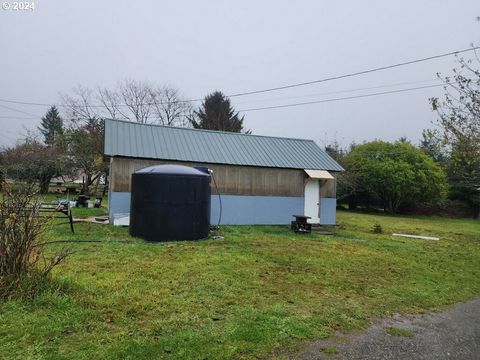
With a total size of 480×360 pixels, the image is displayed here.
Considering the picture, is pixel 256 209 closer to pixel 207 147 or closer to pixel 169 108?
pixel 207 147

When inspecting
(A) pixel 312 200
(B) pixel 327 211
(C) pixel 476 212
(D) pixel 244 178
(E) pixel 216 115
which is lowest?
(C) pixel 476 212

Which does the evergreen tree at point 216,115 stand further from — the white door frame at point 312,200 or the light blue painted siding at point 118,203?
the light blue painted siding at point 118,203

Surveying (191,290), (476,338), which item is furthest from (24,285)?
(476,338)

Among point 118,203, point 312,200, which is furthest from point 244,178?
point 118,203

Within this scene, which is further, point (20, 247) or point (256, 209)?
point (256, 209)

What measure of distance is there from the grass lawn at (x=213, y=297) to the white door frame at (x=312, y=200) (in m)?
5.86

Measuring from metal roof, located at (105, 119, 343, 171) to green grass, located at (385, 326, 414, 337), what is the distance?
10.8 m

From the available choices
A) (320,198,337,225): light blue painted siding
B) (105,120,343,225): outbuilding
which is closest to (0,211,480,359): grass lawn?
(105,120,343,225): outbuilding

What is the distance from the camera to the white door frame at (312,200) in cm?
1636

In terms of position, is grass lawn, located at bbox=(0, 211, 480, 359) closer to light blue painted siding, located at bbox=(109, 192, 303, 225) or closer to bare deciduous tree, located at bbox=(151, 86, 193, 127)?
light blue painted siding, located at bbox=(109, 192, 303, 225)

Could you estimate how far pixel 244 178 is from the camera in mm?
15305

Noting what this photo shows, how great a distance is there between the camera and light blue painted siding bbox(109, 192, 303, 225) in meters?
14.8

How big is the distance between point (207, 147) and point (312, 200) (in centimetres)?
519

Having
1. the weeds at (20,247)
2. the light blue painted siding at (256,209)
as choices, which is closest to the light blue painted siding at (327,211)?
the light blue painted siding at (256,209)
